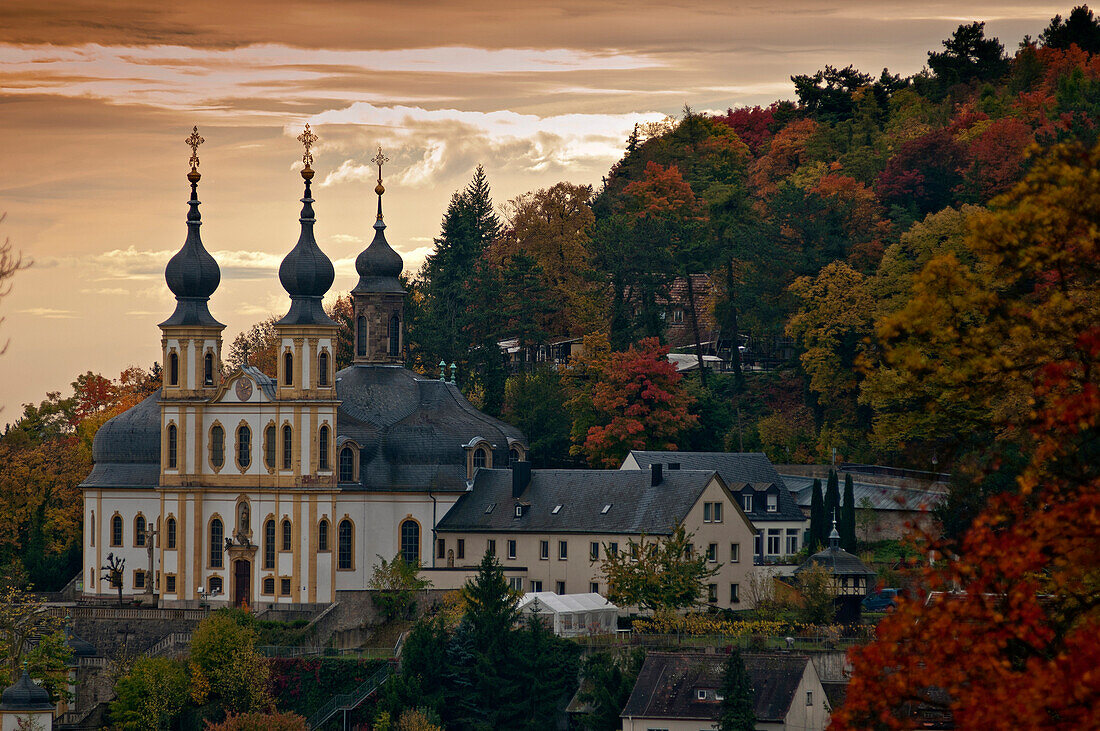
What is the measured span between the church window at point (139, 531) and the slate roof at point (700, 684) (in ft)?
87.5

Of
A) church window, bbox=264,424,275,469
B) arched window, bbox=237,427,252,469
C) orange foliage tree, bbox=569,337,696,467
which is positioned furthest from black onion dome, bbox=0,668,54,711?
orange foliage tree, bbox=569,337,696,467

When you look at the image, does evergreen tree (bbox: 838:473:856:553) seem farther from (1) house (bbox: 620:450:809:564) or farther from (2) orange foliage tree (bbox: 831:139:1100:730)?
(2) orange foliage tree (bbox: 831:139:1100:730)

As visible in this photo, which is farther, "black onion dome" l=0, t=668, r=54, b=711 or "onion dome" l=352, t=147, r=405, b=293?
"onion dome" l=352, t=147, r=405, b=293

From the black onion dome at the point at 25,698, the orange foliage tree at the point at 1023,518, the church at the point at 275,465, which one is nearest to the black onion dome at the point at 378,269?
the church at the point at 275,465

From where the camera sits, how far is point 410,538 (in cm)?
7919

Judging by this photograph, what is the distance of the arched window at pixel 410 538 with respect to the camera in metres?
79.0

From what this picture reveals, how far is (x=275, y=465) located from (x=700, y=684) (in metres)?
22.9

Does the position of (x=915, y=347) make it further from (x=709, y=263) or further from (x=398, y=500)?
(x=709, y=263)

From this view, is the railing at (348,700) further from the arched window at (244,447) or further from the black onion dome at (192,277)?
the black onion dome at (192,277)

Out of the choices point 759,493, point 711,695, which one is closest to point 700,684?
point 711,695

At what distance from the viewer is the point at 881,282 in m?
85.9

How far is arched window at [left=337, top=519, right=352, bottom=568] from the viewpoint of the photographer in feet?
255

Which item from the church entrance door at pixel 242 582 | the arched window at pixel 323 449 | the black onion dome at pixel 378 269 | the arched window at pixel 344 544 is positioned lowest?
the church entrance door at pixel 242 582

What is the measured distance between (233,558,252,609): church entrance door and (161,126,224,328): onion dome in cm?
1020
